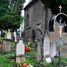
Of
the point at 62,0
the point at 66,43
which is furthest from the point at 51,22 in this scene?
the point at 62,0

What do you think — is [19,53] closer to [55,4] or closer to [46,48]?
[46,48]

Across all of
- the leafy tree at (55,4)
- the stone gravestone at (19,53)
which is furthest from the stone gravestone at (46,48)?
the leafy tree at (55,4)

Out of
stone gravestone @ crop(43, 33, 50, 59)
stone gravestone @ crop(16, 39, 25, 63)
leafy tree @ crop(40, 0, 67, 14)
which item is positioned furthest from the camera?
leafy tree @ crop(40, 0, 67, 14)

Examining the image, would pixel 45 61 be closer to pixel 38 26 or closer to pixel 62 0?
pixel 62 0

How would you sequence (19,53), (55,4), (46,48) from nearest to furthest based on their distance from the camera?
1. (19,53)
2. (46,48)
3. (55,4)

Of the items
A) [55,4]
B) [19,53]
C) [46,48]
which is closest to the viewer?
[19,53]

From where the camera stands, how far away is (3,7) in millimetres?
18359

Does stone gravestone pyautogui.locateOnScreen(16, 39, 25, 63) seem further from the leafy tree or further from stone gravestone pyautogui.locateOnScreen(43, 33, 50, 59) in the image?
the leafy tree

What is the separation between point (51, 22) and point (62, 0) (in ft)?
24.1

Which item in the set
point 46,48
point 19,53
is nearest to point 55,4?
point 46,48

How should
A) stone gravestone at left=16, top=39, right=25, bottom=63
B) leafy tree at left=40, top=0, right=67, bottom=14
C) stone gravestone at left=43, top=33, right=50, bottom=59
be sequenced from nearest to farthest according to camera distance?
stone gravestone at left=16, top=39, right=25, bottom=63
stone gravestone at left=43, top=33, right=50, bottom=59
leafy tree at left=40, top=0, right=67, bottom=14

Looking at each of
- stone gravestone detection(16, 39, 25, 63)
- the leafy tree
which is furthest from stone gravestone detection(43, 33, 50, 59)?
the leafy tree

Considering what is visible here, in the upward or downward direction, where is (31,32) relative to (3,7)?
downward

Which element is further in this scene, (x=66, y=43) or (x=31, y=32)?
(x=31, y=32)
